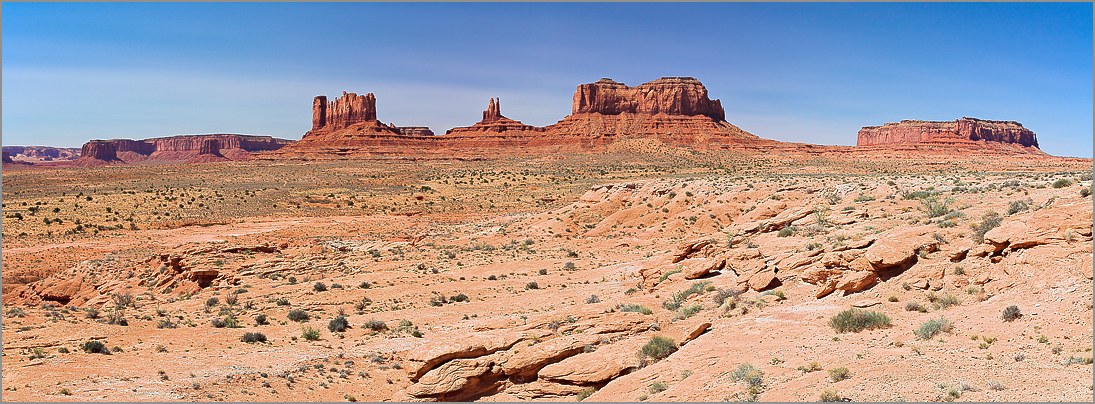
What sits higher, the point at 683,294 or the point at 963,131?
the point at 963,131

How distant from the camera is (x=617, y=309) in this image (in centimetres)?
1606

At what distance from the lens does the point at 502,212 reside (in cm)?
5034

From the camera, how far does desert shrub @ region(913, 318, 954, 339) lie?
10305 millimetres

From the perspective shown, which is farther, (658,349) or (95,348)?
(95,348)

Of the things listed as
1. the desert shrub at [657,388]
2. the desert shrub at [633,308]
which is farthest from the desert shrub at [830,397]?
the desert shrub at [633,308]

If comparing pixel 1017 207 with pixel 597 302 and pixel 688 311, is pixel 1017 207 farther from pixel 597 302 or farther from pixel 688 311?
pixel 597 302

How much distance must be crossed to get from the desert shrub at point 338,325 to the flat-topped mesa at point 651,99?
121713 millimetres

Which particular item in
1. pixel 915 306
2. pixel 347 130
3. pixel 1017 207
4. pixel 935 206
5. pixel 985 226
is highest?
pixel 347 130

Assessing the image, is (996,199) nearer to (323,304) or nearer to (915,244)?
(915,244)

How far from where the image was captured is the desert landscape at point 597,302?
→ 9.93 meters

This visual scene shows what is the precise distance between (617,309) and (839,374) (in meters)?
7.60

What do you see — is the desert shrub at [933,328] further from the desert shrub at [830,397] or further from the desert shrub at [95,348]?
the desert shrub at [95,348]

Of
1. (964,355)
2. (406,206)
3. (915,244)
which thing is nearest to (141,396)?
(964,355)

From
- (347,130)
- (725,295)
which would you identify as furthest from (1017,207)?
(347,130)
